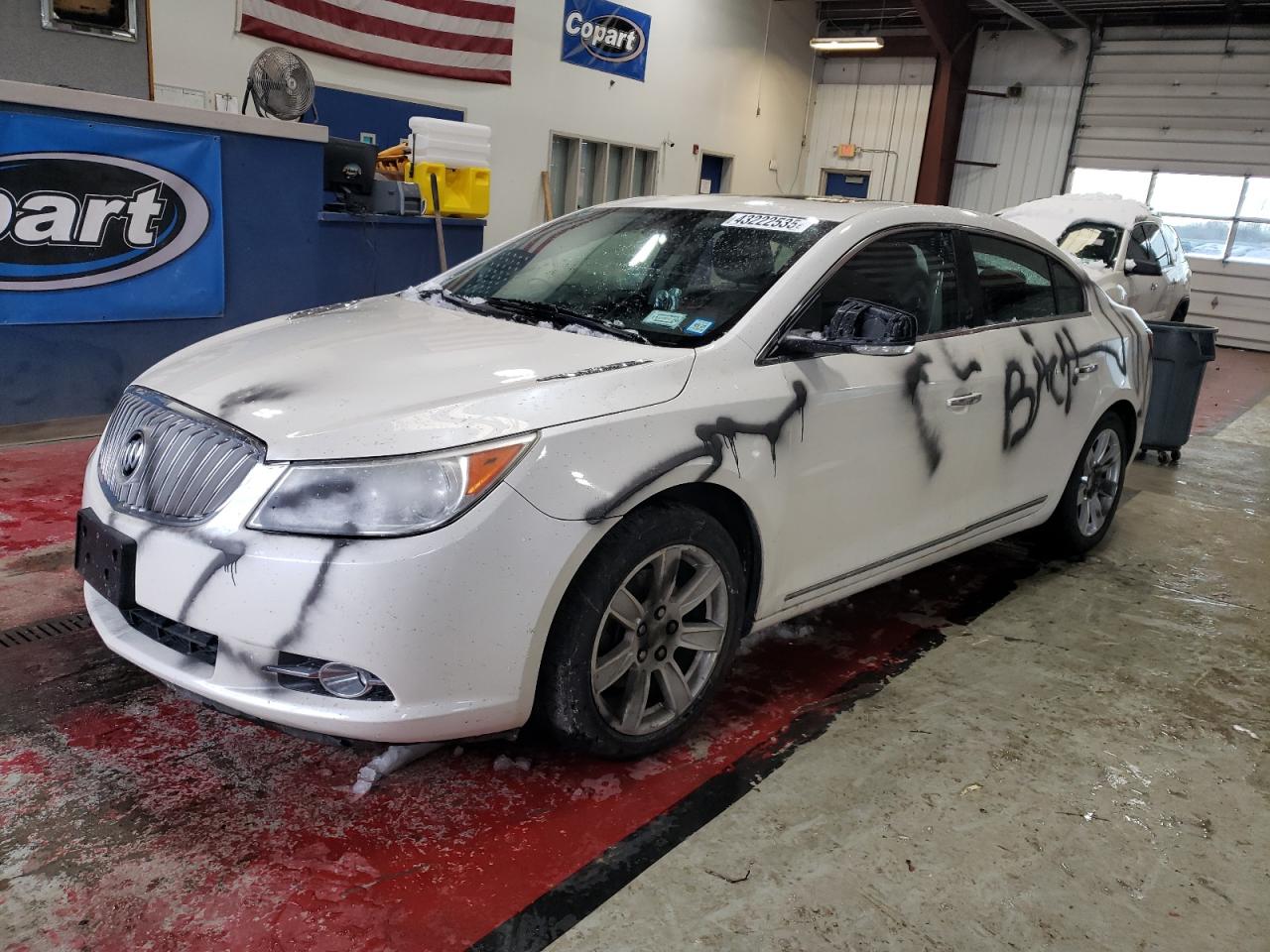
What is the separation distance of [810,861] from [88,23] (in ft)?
29.7

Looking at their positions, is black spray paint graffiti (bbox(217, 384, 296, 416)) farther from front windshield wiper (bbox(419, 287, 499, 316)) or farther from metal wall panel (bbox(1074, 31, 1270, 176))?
metal wall panel (bbox(1074, 31, 1270, 176))

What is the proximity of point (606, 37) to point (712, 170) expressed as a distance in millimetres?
3587

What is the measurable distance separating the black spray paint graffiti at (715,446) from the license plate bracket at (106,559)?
1.01 metres

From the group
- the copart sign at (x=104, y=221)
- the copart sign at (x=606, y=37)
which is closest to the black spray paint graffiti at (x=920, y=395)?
the copart sign at (x=104, y=221)

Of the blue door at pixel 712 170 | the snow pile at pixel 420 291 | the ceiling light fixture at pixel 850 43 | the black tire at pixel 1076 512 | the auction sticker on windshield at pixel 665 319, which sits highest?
the ceiling light fixture at pixel 850 43

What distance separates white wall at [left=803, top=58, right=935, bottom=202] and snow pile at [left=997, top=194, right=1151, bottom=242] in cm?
784

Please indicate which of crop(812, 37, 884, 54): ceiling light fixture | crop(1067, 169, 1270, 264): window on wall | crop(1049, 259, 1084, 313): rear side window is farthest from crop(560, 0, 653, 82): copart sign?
crop(1049, 259, 1084, 313): rear side window

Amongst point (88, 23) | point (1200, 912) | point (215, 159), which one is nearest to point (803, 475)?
point (1200, 912)

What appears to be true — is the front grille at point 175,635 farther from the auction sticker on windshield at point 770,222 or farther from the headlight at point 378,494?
the auction sticker on windshield at point 770,222

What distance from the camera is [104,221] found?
5.16 meters

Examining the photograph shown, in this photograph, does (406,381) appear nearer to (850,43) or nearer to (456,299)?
(456,299)

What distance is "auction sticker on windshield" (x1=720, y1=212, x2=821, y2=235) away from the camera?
2979 mm

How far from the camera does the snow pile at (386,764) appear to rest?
2.35 metres

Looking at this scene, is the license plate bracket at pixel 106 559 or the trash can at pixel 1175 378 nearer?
the license plate bracket at pixel 106 559
